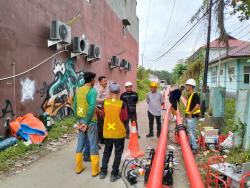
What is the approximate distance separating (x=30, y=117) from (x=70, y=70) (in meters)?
4.34

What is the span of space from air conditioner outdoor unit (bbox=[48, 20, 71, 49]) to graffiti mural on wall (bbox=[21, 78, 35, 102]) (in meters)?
1.65

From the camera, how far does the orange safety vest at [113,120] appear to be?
18.6 feet

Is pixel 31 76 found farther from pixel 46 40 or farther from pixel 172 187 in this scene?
pixel 172 187

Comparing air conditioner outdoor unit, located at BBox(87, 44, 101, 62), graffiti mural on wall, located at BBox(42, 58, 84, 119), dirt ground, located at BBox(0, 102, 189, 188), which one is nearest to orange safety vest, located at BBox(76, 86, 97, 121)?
dirt ground, located at BBox(0, 102, 189, 188)

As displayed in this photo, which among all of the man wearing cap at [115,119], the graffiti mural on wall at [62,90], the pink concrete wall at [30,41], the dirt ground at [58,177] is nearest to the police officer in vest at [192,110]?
the dirt ground at [58,177]

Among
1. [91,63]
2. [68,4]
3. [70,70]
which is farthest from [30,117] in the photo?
[91,63]

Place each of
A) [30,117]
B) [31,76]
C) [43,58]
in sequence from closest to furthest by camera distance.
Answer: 1. [30,117]
2. [31,76]
3. [43,58]

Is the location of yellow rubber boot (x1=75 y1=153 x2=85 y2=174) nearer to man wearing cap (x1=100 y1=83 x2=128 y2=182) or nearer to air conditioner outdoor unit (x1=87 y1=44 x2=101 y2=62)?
man wearing cap (x1=100 y1=83 x2=128 y2=182)

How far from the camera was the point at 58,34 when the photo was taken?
33.7ft

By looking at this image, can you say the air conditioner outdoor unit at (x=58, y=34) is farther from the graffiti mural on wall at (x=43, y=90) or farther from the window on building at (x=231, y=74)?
the window on building at (x=231, y=74)

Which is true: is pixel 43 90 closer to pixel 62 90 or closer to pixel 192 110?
pixel 62 90

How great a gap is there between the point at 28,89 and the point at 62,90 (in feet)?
9.10

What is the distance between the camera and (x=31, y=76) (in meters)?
9.51

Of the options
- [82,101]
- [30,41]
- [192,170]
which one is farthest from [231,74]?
[192,170]
